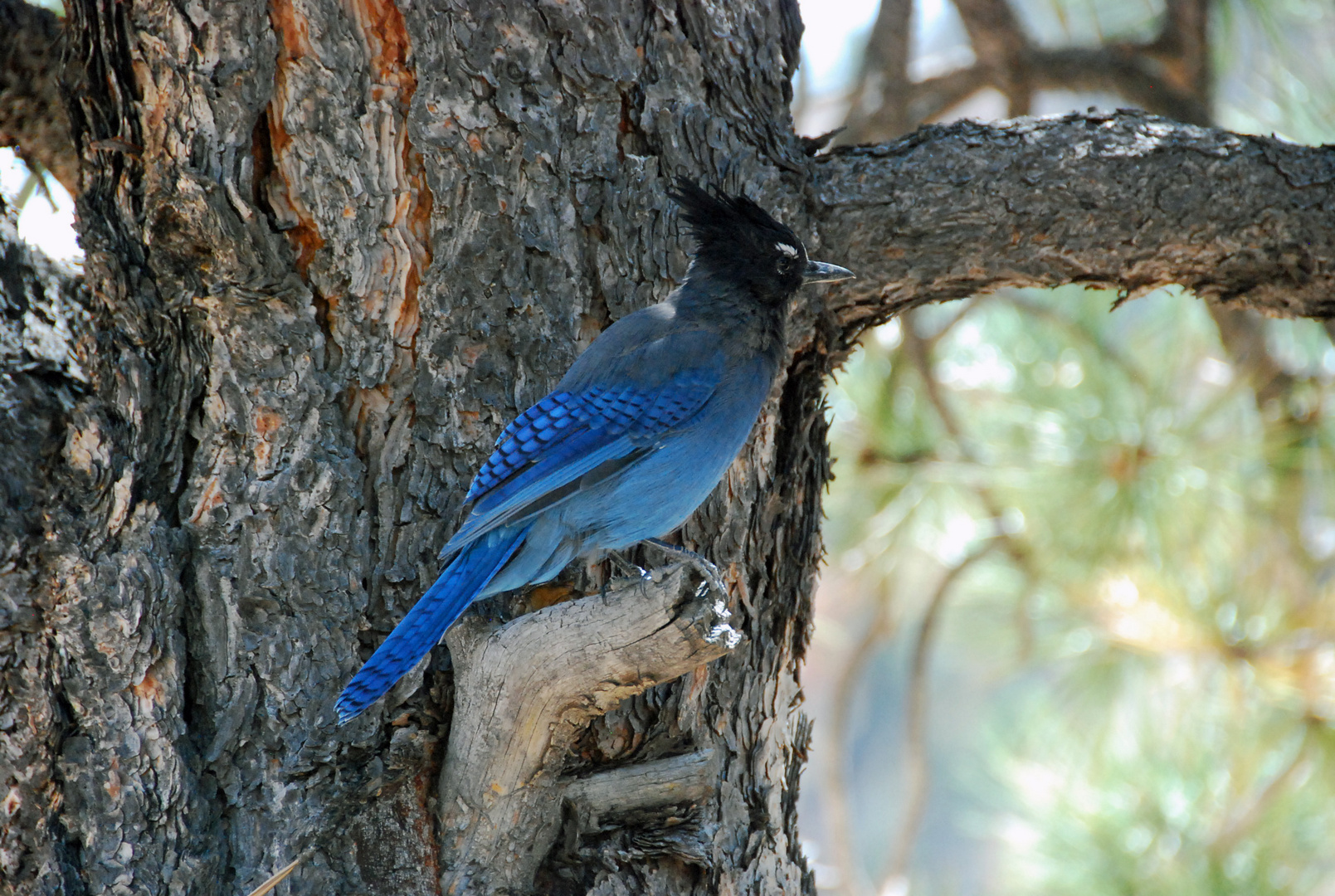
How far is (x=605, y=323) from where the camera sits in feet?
6.21

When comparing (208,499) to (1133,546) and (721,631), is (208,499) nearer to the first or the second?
(721,631)

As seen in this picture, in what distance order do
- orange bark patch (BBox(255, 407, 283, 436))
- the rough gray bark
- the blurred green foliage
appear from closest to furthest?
the rough gray bark
orange bark patch (BBox(255, 407, 283, 436))
the blurred green foliage

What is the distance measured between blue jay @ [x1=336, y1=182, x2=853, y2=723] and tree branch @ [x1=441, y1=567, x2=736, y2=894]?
0.32 feet

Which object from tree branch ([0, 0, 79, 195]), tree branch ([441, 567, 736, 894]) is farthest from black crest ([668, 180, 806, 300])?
tree branch ([0, 0, 79, 195])

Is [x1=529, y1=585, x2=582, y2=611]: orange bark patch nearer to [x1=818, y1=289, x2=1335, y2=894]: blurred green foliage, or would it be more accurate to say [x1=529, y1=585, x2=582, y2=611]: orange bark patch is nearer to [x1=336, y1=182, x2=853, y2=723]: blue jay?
[x1=336, y1=182, x2=853, y2=723]: blue jay

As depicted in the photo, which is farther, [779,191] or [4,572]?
[779,191]

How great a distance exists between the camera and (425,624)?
1566 millimetres

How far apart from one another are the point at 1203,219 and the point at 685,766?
4.30ft

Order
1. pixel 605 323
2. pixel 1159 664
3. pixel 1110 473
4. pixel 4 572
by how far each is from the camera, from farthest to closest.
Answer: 1. pixel 1159 664
2. pixel 1110 473
3. pixel 605 323
4. pixel 4 572

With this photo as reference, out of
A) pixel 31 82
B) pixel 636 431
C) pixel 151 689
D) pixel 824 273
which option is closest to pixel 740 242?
pixel 824 273

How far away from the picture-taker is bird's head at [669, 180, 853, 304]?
188 cm

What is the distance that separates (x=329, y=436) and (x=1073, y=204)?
1316 mm

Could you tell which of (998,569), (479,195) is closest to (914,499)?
(998,569)

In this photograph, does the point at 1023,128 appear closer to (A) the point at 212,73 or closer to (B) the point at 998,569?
(A) the point at 212,73
